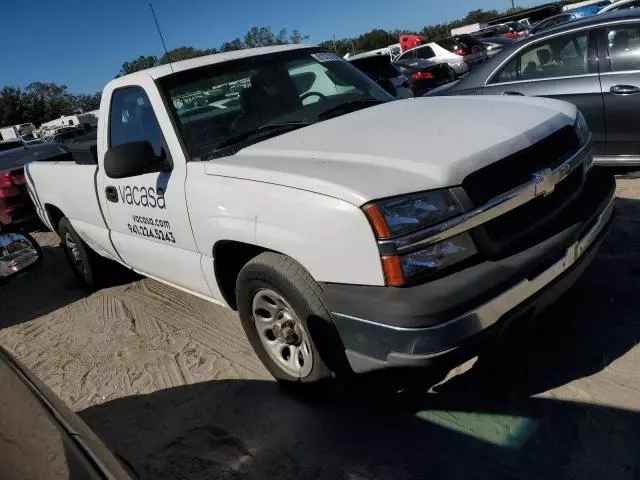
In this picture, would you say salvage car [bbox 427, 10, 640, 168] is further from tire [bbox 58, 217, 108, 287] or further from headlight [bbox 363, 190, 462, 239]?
tire [bbox 58, 217, 108, 287]

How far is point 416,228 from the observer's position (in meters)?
2.33

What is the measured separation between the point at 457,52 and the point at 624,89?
17.0 metres

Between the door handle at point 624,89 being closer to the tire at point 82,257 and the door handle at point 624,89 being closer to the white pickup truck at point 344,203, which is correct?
the white pickup truck at point 344,203

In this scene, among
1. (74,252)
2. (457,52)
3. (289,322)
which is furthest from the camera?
(457,52)

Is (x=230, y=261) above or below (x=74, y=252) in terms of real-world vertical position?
above

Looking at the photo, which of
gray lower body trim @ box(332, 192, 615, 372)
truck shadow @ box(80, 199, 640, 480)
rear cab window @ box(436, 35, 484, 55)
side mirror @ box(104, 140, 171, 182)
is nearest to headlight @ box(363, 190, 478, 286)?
gray lower body trim @ box(332, 192, 615, 372)

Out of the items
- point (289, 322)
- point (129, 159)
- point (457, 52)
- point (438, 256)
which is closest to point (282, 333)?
point (289, 322)

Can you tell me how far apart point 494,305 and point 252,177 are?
129 centimetres

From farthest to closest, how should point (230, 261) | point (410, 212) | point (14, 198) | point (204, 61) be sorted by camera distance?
point (14, 198)
point (204, 61)
point (230, 261)
point (410, 212)

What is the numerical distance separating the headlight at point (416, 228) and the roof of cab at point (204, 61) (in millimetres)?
2045

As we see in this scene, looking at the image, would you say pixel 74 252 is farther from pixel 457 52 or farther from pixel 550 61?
pixel 457 52

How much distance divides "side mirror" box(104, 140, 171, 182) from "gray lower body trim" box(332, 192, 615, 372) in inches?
60.8

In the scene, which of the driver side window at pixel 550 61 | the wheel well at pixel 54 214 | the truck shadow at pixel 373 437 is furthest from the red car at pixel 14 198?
the driver side window at pixel 550 61

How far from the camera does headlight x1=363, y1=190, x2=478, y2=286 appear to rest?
2295 mm
